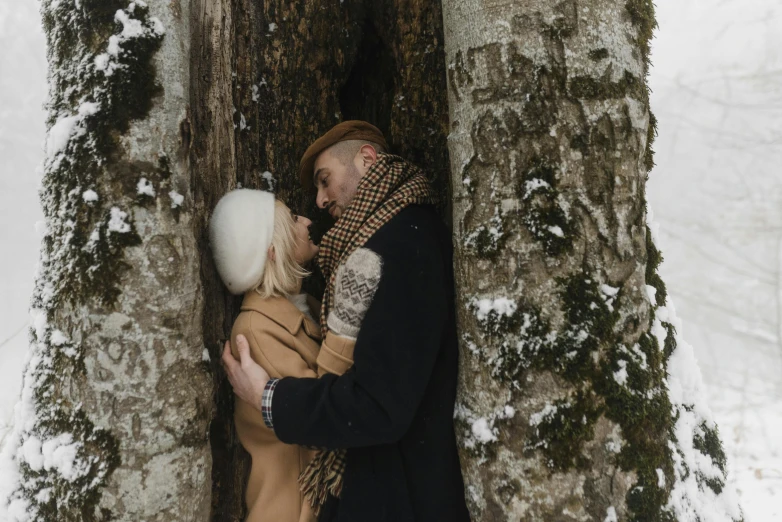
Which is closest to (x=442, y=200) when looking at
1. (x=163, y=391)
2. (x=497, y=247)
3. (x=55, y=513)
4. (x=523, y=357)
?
(x=497, y=247)

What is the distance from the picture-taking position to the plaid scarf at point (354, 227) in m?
2.00

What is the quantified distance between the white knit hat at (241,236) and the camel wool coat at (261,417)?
10 cm

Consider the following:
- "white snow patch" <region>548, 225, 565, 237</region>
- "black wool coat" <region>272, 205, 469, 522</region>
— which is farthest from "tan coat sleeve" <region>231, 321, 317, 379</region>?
"white snow patch" <region>548, 225, 565, 237</region>

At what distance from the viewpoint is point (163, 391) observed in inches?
71.8

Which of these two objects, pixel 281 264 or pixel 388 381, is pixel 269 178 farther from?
pixel 388 381

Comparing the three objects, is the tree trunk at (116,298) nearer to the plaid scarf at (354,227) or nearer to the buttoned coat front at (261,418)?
the buttoned coat front at (261,418)

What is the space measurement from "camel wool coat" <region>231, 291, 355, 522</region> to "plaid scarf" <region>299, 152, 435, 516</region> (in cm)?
8

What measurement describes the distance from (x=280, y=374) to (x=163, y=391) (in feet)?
1.25

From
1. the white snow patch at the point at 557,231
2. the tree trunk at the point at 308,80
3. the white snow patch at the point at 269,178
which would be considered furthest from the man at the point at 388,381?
the white snow patch at the point at 269,178

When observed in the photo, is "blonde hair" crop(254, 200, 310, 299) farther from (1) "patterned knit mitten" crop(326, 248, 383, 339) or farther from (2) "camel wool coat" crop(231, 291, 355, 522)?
(1) "patterned knit mitten" crop(326, 248, 383, 339)

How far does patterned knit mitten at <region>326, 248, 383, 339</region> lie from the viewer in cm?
184

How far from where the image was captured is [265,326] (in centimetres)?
210

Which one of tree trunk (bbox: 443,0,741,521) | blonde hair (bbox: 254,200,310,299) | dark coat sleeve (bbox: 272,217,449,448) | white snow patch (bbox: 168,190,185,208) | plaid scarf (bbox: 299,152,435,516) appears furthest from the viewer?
blonde hair (bbox: 254,200,310,299)

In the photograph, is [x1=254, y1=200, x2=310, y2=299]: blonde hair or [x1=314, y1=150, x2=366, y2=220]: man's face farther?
[x1=314, y1=150, x2=366, y2=220]: man's face
